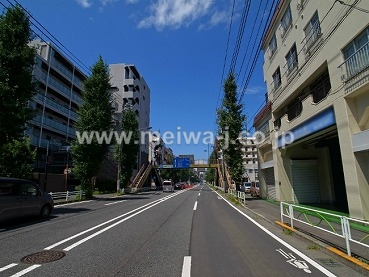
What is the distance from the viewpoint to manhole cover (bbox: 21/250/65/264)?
539 cm

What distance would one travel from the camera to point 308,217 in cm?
947

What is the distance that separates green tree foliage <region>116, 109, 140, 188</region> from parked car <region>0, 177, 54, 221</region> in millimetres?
26599

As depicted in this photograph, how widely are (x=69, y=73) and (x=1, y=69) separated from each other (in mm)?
35748

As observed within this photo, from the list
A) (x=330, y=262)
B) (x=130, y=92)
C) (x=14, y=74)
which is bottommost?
(x=330, y=262)

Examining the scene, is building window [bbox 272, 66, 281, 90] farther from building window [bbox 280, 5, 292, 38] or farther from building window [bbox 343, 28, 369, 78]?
building window [bbox 343, 28, 369, 78]

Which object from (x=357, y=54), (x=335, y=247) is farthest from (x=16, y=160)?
(x=357, y=54)

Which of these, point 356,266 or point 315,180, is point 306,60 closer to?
point 315,180

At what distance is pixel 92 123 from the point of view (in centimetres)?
2462

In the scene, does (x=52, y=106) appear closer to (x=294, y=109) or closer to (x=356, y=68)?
(x=294, y=109)

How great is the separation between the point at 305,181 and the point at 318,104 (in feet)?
25.4

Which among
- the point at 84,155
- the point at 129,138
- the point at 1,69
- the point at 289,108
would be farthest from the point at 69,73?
the point at 289,108

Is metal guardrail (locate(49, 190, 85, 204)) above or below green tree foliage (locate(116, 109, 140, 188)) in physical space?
below

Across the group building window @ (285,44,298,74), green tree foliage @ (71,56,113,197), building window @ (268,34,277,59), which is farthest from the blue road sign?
building window @ (285,44,298,74)

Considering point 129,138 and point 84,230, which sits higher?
point 129,138
